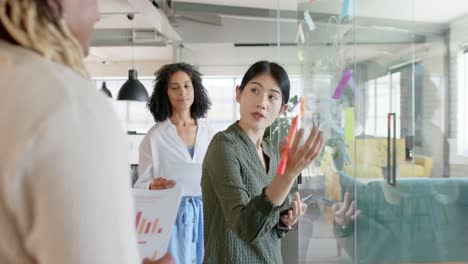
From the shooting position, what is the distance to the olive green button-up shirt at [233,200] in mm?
1109

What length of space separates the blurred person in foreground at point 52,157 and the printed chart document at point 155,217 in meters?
0.28

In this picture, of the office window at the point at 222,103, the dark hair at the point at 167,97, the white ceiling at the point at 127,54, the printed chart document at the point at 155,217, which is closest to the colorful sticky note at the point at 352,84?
the dark hair at the point at 167,97

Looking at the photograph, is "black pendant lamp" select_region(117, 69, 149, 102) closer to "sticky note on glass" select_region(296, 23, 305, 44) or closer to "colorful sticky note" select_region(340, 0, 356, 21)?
"sticky note on glass" select_region(296, 23, 305, 44)

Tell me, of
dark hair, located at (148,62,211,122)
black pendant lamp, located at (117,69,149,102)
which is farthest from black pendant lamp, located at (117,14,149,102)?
dark hair, located at (148,62,211,122)

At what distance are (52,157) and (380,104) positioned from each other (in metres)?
1.65

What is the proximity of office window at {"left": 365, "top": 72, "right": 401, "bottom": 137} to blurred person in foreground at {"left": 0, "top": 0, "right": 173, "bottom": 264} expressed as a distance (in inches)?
60.9

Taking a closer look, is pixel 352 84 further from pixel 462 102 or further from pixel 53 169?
pixel 53 169

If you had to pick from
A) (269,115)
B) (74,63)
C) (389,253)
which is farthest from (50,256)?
(389,253)

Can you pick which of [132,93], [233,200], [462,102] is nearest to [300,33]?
[462,102]

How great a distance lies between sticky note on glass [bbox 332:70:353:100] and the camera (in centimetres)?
189

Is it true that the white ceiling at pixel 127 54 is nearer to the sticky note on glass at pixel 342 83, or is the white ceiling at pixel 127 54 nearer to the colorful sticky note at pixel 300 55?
the colorful sticky note at pixel 300 55

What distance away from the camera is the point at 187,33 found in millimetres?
5816

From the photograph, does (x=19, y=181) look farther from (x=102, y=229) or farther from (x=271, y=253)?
(x=271, y=253)

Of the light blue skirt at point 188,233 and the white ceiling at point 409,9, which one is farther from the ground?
the white ceiling at point 409,9
